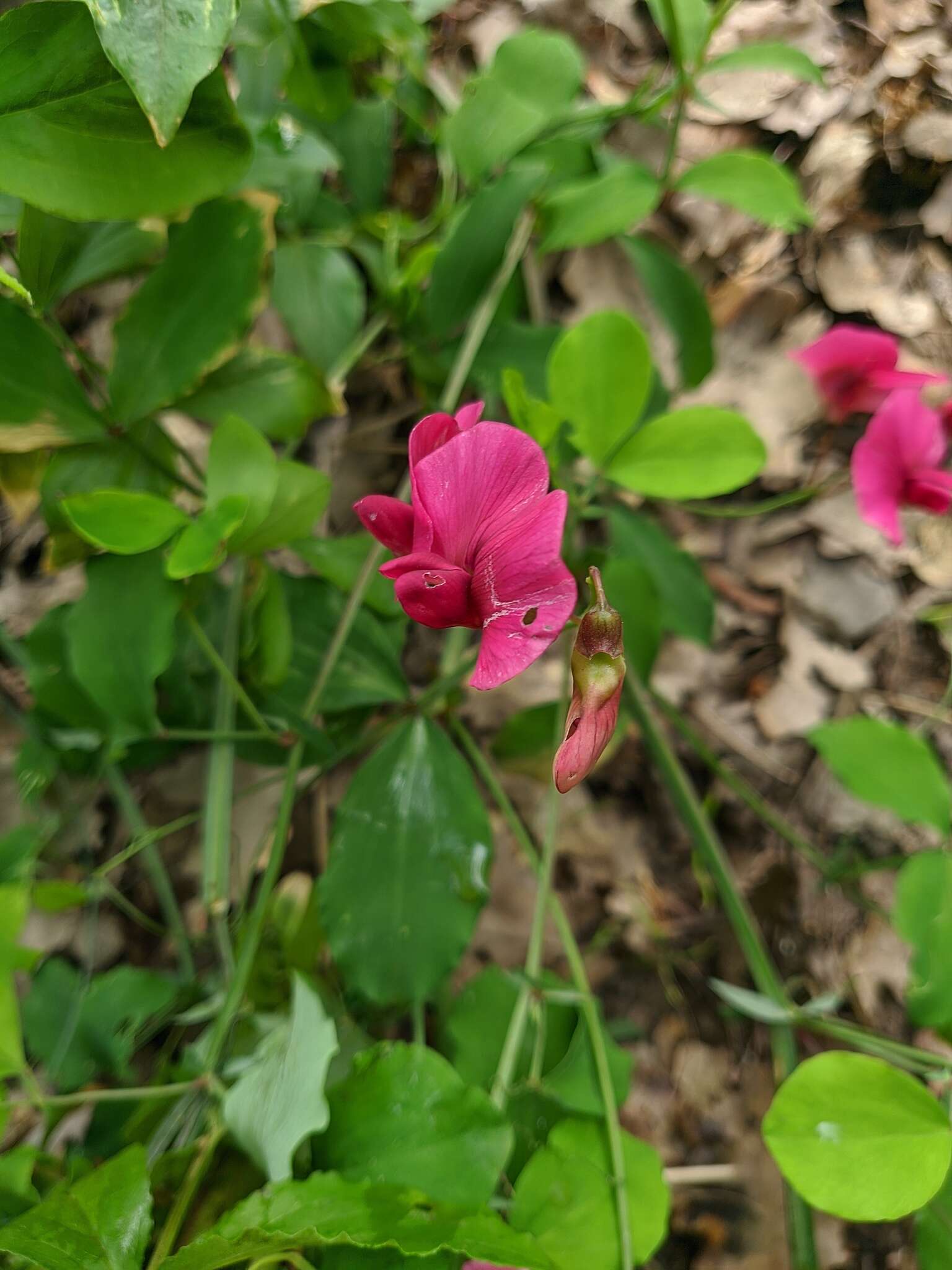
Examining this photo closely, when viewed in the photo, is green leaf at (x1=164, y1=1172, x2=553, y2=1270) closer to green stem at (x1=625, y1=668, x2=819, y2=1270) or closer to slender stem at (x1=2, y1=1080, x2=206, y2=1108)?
slender stem at (x1=2, y1=1080, x2=206, y2=1108)

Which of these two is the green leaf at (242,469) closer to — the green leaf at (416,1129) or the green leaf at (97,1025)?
the green leaf at (416,1129)

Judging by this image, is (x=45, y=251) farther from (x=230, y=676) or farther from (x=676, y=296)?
(x=676, y=296)

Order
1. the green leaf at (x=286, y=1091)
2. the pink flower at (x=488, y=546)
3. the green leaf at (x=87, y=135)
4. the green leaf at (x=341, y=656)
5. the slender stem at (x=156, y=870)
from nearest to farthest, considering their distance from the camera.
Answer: the pink flower at (x=488, y=546), the green leaf at (x=87, y=135), the green leaf at (x=286, y=1091), the green leaf at (x=341, y=656), the slender stem at (x=156, y=870)

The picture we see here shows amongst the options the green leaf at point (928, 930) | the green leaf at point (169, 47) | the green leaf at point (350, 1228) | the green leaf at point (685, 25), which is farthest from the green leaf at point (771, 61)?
the green leaf at point (350, 1228)

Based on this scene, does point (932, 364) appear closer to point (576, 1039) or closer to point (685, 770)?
point (685, 770)

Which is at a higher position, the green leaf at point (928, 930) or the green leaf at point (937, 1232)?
the green leaf at point (928, 930)

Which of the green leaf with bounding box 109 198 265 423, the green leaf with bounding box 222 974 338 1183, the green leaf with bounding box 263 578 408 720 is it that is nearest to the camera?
the green leaf with bounding box 222 974 338 1183

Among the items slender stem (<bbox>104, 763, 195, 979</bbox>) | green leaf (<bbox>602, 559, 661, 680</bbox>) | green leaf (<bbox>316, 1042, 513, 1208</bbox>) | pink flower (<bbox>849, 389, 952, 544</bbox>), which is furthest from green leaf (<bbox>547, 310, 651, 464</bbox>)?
slender stem (<bbox>104, 763, 195, 979</bbox>)

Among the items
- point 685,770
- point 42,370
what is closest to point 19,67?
point 42,370
